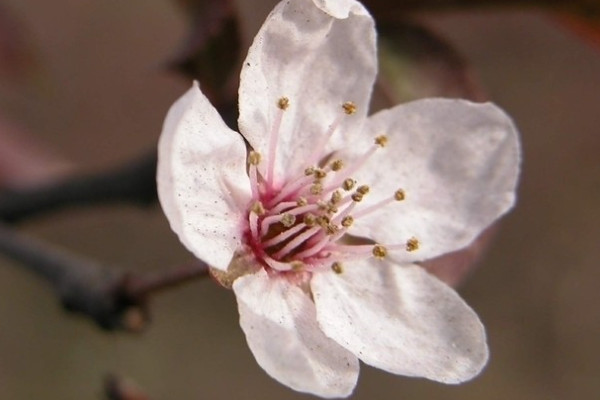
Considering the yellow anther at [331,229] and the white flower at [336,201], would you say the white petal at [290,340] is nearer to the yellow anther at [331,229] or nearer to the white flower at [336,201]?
the white flower at [336,201]

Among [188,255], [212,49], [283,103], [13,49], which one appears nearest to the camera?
[283,103]

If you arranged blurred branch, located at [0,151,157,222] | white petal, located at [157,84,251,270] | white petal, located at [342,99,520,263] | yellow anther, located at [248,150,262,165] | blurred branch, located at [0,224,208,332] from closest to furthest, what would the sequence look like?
white petal, located at [157,84,251,270], yellow anther, located at [248,150,262,165], white petal, located at [342,99,520,263], blurred branch, located at [0,224,208,332], blurred branch, located at [0,151,157,222]

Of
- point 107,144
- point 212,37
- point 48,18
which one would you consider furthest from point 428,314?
point 48,18

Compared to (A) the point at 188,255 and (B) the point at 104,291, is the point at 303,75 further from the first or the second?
(A) the point at 188,255

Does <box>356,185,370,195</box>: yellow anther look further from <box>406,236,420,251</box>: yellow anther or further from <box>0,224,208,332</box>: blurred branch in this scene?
<box>0,224,208,332</box>: blurred branch

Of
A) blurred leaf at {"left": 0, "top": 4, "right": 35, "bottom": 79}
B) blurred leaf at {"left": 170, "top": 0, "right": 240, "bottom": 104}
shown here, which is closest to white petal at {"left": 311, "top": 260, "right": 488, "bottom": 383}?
blurred leaf at {"left": 170, "top": 0, "right": 240, "bottom": 104}

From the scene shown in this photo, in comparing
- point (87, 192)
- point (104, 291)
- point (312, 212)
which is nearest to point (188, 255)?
point (87, 192)
